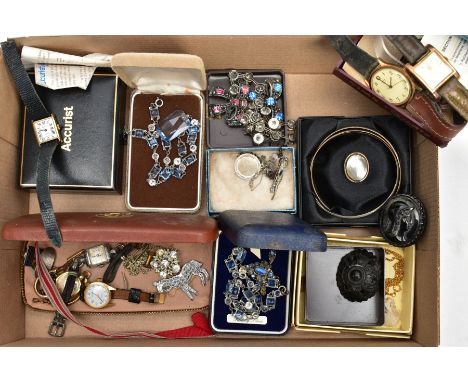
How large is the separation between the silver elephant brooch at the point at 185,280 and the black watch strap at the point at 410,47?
76 cm

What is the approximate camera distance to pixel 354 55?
1178mm

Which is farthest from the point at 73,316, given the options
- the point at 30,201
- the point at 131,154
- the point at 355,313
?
the point at 355,313

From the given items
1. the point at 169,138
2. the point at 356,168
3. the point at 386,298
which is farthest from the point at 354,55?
the point at 386,298

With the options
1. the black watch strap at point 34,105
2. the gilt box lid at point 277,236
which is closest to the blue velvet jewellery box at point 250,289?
the gilt box lid at point 277,236

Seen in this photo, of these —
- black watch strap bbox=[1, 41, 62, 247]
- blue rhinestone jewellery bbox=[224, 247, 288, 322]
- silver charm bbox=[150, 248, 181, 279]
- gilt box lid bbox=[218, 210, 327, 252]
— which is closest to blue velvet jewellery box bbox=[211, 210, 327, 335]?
blue rhinestone jewellery bbox=[224, 247, 288, 322]

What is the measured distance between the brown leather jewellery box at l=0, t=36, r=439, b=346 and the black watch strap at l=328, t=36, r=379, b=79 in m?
0.05

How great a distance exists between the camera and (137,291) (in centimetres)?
131

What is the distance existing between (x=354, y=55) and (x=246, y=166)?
40cm

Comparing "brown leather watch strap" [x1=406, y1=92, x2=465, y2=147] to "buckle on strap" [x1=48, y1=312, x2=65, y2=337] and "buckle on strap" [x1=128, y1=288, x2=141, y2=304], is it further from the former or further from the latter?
"buckle on strap" [x1=48, y1=312, x2=65, y2=337]

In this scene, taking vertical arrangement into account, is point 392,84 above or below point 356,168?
above

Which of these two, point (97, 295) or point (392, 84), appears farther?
point (97, 295)

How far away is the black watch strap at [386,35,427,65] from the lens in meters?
1.14

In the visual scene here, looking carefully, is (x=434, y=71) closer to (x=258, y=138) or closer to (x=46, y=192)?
(x=258, y=138)

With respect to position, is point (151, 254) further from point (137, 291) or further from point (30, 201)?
point (30, 201)
